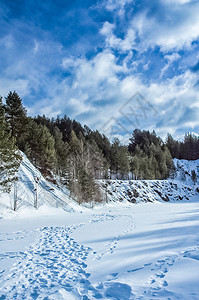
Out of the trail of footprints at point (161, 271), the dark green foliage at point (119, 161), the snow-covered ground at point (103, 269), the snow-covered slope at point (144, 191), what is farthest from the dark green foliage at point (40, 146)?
the trail of footprints at point (161, 271)

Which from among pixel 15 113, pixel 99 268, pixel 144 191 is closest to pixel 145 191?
pixel 144 191

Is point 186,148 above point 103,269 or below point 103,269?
above

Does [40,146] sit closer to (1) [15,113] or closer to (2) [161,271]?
(1) [15,113]

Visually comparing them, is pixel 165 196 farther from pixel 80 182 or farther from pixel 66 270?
pixel 66 270

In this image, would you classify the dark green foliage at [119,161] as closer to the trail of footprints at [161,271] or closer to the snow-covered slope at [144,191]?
the snow-covered slope at [144,191]

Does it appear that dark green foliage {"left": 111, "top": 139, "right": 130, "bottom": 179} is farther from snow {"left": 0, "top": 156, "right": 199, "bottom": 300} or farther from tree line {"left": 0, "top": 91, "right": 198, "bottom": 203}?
snow {"left": 0, "top": 156, "right": 199, "bottom": 300}

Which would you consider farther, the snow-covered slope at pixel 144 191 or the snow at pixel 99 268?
the snow-covered slope at pixel 144 191

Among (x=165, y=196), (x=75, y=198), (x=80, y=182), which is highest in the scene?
(x=80, y=182)

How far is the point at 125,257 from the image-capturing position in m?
4.35

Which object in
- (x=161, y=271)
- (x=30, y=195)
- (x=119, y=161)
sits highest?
(x=119, y=161)

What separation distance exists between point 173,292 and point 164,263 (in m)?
1.22

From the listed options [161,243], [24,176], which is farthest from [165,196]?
[161,243]

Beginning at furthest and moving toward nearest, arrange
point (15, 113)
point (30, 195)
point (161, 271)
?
point (15, 113) < point (30, 195) < point (161, 271)

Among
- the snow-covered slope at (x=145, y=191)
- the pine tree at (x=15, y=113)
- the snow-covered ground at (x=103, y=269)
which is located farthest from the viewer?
the snow-covered slope at (x=145, y=191)
